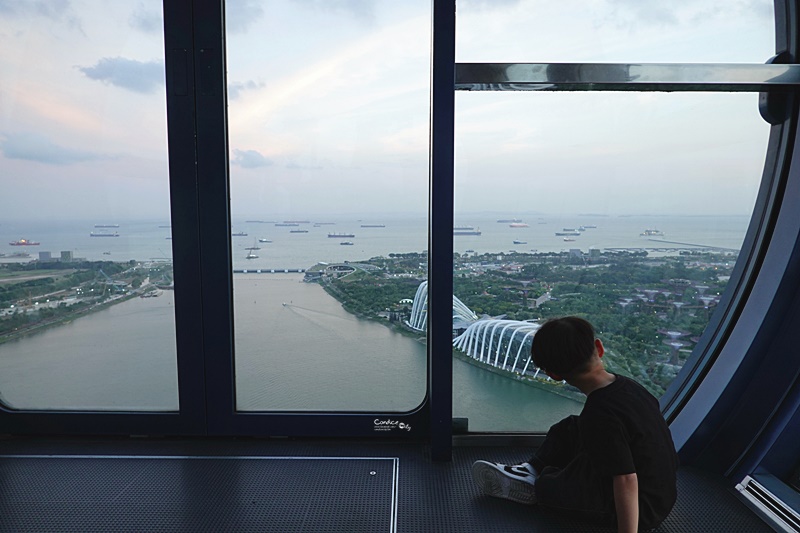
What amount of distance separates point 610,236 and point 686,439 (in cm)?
92

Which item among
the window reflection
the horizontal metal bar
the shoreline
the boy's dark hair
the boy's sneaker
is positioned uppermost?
the window reflection

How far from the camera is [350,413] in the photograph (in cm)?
258

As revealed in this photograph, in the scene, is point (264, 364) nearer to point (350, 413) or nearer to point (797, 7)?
point (350, 413)

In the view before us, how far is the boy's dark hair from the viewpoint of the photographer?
1.70 m

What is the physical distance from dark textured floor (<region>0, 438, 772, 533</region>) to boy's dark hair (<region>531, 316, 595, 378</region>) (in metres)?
0.58

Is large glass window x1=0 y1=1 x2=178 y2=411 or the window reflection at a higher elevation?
the window reflection

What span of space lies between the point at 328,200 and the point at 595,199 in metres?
1.21

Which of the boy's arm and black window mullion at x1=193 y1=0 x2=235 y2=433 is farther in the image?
black window mullion at x1=193 y1=0 x2=235 y2=433

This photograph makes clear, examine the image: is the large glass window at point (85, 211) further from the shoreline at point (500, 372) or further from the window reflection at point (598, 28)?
the window reflection at point (598, 28)

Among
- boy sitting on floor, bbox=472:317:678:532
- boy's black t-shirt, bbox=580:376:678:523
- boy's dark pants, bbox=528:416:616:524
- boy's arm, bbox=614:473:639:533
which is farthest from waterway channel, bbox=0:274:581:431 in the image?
boy's arm, bbox=614:473:639:533

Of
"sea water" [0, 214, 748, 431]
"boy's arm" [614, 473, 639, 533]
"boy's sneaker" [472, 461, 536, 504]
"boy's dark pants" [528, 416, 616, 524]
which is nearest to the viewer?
"boy's arm" [614, 473, 639, 533]

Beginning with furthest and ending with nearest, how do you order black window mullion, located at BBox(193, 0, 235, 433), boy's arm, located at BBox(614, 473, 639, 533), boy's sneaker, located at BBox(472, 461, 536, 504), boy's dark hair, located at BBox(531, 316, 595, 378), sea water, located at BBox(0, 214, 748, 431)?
1. sea water, located at BBox(0, 214, 748, 431)
2. black window mullion, located at BBox(193, 0, 235, 433)
3. boy's sneaker, located at BBox(472, 461, 536, 504)
4. boy's dark hair, located at BBox(531, 316, 595, 378)
5. boy's arm, located at BBox(614, 473, 639, 533)

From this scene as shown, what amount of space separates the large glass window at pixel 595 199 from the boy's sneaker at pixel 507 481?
52 centimetres

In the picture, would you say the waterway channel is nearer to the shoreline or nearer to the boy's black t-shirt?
the shoreline
